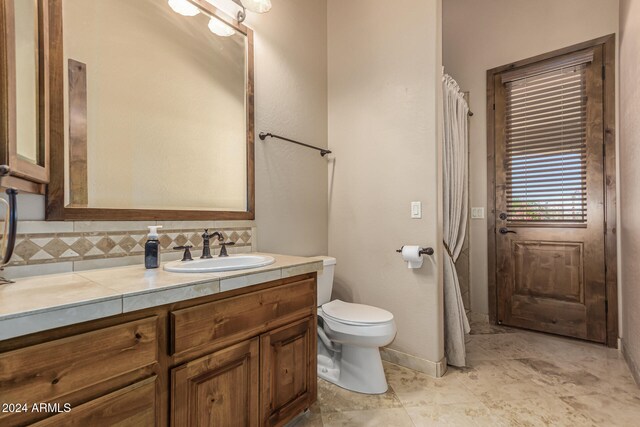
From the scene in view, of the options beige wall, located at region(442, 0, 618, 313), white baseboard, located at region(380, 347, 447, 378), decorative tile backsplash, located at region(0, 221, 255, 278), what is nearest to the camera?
decorative tile backsplash, located at region(0, 221, 255, 278)

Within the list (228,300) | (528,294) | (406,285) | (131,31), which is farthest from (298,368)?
(528,294)

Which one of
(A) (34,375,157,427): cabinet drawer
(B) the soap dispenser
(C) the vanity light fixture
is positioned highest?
(C) the vanity light fixture

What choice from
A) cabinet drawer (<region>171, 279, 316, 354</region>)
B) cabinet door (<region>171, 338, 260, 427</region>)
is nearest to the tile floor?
cabinet door (<region>171, 338, 260, 427</region>)

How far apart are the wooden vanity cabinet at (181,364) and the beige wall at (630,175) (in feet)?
6.99

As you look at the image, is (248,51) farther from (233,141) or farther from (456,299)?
(456,299)

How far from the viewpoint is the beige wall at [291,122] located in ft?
6.84

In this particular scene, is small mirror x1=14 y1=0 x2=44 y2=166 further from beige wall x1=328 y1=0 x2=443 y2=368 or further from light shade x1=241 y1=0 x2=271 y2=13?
beige wall x1=328 y1=0 x2=443 y2=368

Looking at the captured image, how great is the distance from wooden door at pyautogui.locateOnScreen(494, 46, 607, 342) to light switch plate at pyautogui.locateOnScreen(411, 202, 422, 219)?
1.37m

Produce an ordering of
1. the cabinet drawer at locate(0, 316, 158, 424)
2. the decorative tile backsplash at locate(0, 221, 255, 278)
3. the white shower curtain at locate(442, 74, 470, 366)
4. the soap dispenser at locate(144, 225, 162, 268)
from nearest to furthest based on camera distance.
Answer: the cabinet drawer at locate(0, 316, 158, 424) → the decorative tile backsplash at locate(0, 221, 255, 278) → the soap dispenser at locate(144, 225, 162, 268) → the white shower curtain at locate(442, 74, 470, 366)

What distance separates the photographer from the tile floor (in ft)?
5.27

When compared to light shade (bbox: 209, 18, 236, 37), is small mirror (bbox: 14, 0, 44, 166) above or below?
below

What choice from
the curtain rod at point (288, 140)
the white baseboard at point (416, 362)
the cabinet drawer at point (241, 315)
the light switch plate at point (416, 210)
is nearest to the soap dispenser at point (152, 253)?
the cabinet drawer at point (241, 315)

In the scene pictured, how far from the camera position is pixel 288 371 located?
1.45 meters

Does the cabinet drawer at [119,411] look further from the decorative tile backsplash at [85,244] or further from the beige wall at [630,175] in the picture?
the beige wall at [630,175]
